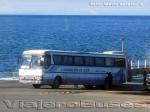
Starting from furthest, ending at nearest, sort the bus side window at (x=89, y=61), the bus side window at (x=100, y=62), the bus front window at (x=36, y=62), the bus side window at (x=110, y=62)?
the bus side window at (x=110, y=62)
the bus side window at (x=100, y=62)
the bus side window at (x=89, y=61)
the bus front window at (x=36, y=62)

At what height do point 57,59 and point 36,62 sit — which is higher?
point 57,59

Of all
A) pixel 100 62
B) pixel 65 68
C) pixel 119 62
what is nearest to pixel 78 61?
pixel 65 68

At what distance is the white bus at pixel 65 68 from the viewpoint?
3906 centimetres

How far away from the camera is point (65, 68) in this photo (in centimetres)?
3991

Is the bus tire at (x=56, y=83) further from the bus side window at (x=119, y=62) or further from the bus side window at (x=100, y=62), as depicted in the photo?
the bus side window at (x=119, y=62)

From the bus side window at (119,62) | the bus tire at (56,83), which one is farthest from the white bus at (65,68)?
the bus side window at (119,62)

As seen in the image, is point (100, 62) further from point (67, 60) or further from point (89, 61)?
point (67, 60)

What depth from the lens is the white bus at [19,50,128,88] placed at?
39062 mm

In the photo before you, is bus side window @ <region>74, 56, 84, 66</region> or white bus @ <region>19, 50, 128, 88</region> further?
bus side window @ <region>74, 56, 84, 66</region>

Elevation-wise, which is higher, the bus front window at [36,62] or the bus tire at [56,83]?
the bus front window at [36,62]

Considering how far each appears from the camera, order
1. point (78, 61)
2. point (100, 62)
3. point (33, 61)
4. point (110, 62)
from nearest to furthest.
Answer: point (33, 61) < point (78, 61) < point (100, 62) < point (110, 62)

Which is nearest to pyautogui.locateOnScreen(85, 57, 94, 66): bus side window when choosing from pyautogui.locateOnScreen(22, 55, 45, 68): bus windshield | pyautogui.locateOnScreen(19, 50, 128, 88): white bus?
pyautogui.locateOnScreen(19, 50, 128, 88): white bus

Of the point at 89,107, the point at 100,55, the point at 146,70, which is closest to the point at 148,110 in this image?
the point at 89,107

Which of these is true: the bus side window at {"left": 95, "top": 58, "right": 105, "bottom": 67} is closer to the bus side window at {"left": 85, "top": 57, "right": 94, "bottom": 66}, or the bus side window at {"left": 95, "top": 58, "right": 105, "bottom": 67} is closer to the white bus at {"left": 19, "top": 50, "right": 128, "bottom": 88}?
the white bus at {"left": 19, "top": 50, "right": 128, "bottom": 88}
